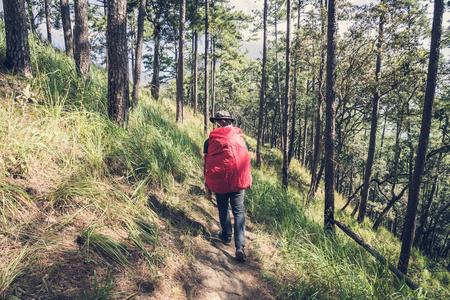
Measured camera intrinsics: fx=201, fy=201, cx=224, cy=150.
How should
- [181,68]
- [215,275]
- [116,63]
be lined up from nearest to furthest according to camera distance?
[215,275] < [116,63] < [181,68]

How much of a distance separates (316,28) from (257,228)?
31.0 feet

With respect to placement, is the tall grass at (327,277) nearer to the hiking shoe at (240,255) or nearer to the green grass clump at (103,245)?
the hiking shoe at (240,255)

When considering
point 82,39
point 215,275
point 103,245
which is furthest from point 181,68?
point 215,275

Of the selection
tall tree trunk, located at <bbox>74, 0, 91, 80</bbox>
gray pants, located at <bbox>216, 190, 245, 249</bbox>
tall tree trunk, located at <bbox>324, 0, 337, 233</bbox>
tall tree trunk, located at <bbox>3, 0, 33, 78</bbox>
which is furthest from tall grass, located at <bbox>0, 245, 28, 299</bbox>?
tall tree trunk, located at <bbox>324, 0, 337, 233</bbox>

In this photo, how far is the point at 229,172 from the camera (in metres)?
2.90

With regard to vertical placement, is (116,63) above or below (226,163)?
above

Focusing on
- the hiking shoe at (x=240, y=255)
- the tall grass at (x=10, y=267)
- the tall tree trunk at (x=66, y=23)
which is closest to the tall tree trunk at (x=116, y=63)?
the tall grass at (x=10, y=267)

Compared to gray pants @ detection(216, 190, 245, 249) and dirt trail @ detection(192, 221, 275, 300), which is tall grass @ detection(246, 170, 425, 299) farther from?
gray pants @ detection(216, 190, 245, 249)

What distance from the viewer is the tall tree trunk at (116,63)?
3736 mm

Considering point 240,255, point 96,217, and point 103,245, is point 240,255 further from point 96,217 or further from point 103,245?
point 96,217

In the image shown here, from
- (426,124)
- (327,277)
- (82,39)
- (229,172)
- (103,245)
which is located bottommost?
(327,277)

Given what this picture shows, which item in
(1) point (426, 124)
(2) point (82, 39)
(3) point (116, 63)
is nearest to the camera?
(3) point (116, 63)

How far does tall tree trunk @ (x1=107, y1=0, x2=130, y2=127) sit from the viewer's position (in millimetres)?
3736

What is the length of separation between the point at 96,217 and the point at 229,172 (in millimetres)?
1692
